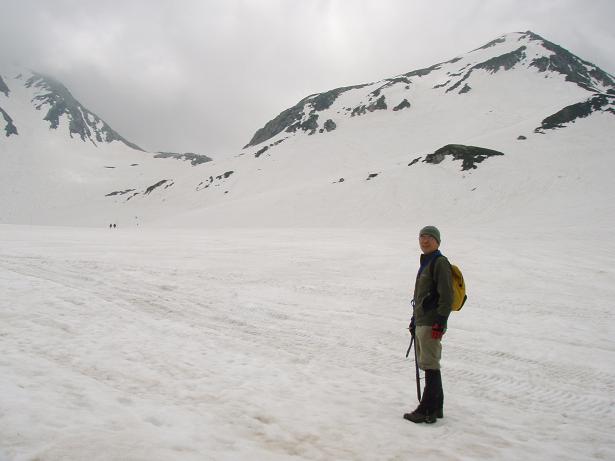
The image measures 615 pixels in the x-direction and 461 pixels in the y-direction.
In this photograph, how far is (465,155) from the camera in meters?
49.4

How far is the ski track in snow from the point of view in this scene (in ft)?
13.2

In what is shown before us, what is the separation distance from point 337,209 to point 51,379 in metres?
39.7

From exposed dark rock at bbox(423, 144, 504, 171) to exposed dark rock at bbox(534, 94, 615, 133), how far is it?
11.2 m

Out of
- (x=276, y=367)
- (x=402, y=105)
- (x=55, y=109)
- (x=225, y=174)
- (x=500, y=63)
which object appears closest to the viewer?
(x=276, y=367)

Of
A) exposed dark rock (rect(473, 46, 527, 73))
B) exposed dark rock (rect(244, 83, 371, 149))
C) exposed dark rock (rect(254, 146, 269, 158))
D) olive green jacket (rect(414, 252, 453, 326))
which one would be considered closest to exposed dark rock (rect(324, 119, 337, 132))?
exposed dark rock (rect(244, 83, 371, 149))

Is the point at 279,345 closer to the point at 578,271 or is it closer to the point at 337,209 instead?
the point at 578,271

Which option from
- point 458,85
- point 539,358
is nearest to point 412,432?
point 539,358

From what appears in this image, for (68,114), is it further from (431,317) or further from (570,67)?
(431,317)

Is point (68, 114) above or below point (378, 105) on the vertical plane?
above

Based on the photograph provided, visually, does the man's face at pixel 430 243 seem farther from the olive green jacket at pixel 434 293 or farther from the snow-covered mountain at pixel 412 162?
the snow-covered mountain at pixel 412 162

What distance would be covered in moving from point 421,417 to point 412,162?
165 ft

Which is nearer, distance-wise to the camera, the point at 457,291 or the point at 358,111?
the point at 457,291

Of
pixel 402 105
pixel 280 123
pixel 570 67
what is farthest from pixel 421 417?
pixel 280 123

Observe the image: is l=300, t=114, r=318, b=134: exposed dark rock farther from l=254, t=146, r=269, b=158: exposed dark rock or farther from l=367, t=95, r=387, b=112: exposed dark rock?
l=367, t=95, r=387, b=112: exposed dark rock
